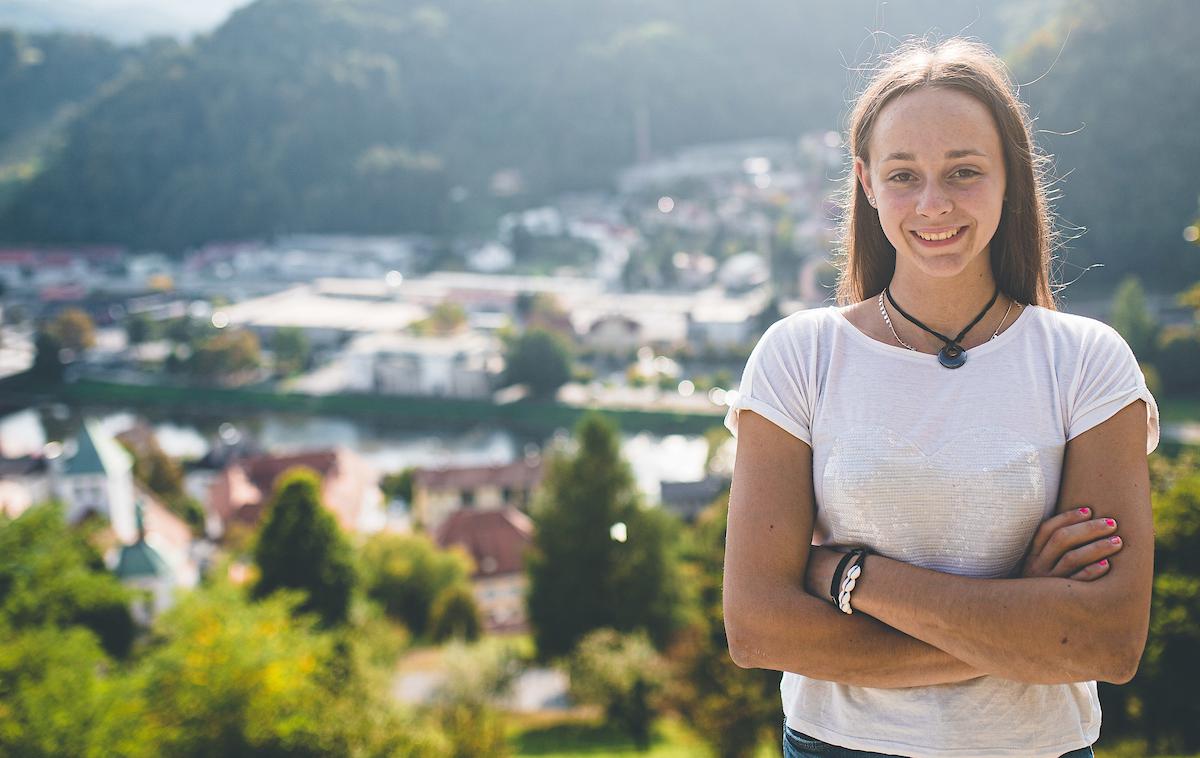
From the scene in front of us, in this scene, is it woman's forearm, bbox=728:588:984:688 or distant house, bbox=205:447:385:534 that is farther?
distant house, bbox=205:447:385:534

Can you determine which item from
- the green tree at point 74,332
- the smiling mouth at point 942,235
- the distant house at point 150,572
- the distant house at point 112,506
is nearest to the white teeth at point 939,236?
the smiling mouth at point 942,235

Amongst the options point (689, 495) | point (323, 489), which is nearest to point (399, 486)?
point (323, 489)

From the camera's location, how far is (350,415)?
64.2 feet

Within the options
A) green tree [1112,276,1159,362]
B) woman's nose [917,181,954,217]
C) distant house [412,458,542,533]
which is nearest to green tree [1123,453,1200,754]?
woman's nose [917,181,954,217]

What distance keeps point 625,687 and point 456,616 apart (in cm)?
237

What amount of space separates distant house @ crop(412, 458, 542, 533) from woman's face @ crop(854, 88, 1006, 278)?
12532 mm

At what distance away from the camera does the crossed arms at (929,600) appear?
753 millimetres

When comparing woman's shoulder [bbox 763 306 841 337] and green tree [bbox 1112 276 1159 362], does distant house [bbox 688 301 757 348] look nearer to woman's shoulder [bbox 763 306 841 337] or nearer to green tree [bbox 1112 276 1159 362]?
green tree [bbox 1112 276 1159 362]

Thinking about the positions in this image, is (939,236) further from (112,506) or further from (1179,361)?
(1179,361)

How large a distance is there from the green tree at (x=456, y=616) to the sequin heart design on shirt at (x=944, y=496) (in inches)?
320

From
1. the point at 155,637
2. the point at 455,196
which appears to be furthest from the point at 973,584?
the point at 455,196

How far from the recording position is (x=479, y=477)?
13.6 meters

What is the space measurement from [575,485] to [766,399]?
7439mm

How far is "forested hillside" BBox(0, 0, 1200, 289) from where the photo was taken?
127 feet
